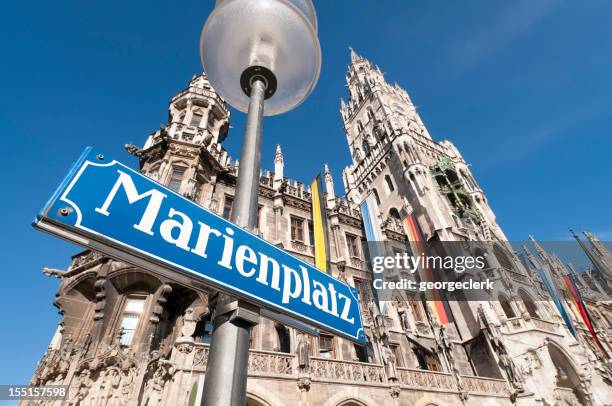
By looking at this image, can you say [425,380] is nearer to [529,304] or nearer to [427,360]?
[427,360]

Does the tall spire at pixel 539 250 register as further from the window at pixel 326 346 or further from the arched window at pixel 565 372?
the window at pixel 326 346

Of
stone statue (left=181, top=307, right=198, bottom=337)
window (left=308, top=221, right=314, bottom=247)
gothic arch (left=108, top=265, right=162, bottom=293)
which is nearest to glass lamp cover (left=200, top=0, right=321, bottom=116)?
stone statue (left=181, top=307, right=198, bottom=337)

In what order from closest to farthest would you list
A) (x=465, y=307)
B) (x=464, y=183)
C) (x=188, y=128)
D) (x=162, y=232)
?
1. (x=162, y=232)
2. (x=188, y=128)
3. (x=465, y=307)
4. (x=464, y=183)

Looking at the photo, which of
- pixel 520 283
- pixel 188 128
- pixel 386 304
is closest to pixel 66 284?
pixel 188 128

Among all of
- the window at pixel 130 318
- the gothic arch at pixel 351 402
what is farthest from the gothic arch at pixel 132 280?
the gothic arch at pixel 351 402

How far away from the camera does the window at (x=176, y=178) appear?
48.4ft

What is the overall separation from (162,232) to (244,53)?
2176mm

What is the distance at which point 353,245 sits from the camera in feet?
70.5

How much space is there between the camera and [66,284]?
39.9ft

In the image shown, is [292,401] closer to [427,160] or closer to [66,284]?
[66,284]

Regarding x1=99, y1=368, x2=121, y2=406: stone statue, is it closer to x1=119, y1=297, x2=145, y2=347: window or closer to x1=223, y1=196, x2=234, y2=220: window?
x1=119, y1=297, x2=145, y2=347: window

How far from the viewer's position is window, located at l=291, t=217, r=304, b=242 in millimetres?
19031

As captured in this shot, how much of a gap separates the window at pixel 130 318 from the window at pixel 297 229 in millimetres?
8870

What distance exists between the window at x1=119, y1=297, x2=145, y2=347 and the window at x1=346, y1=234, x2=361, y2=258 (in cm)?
1274
